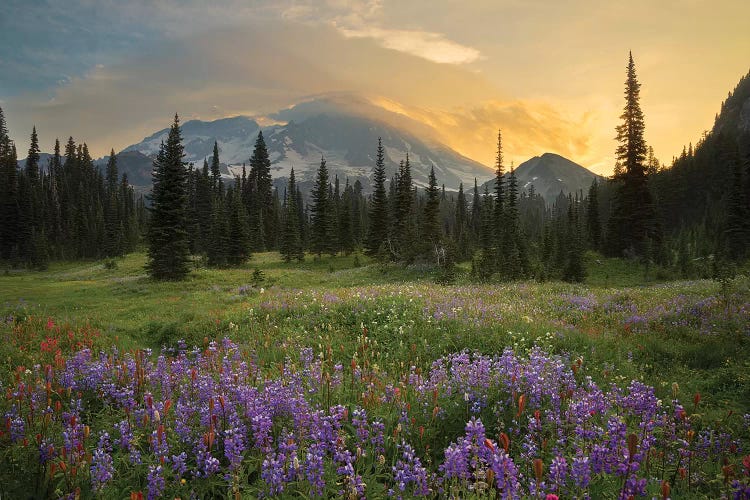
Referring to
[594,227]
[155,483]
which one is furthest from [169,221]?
[594,227]

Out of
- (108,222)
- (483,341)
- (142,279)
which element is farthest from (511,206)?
(108,222)

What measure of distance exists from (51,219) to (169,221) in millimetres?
74892

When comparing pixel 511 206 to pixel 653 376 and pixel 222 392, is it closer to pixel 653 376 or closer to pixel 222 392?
pixel 653 376

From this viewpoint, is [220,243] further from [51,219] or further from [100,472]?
[51,219]

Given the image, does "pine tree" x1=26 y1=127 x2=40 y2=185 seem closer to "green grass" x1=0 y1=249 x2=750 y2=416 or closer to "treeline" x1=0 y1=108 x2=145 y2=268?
"treeline" x1=0 y1=108 x2=145 y2=268

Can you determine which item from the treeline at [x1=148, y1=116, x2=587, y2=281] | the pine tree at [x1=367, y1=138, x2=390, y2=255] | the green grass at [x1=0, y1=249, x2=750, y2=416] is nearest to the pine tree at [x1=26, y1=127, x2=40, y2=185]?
the treeline at [x1=148, y1=116, x2=587, y2=281]

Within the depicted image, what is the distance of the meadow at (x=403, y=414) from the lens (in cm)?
317

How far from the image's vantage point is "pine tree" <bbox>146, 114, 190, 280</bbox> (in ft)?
121

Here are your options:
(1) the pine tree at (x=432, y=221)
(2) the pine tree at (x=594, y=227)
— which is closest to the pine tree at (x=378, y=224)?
(1) the pine tree at (x=432, y=221)

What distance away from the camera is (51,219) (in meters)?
90.2

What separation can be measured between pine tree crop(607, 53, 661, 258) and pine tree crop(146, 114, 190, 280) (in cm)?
4517

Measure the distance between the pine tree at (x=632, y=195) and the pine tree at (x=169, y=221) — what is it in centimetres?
4517

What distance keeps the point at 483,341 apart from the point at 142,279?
3694cm

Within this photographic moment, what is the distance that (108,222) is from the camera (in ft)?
285
